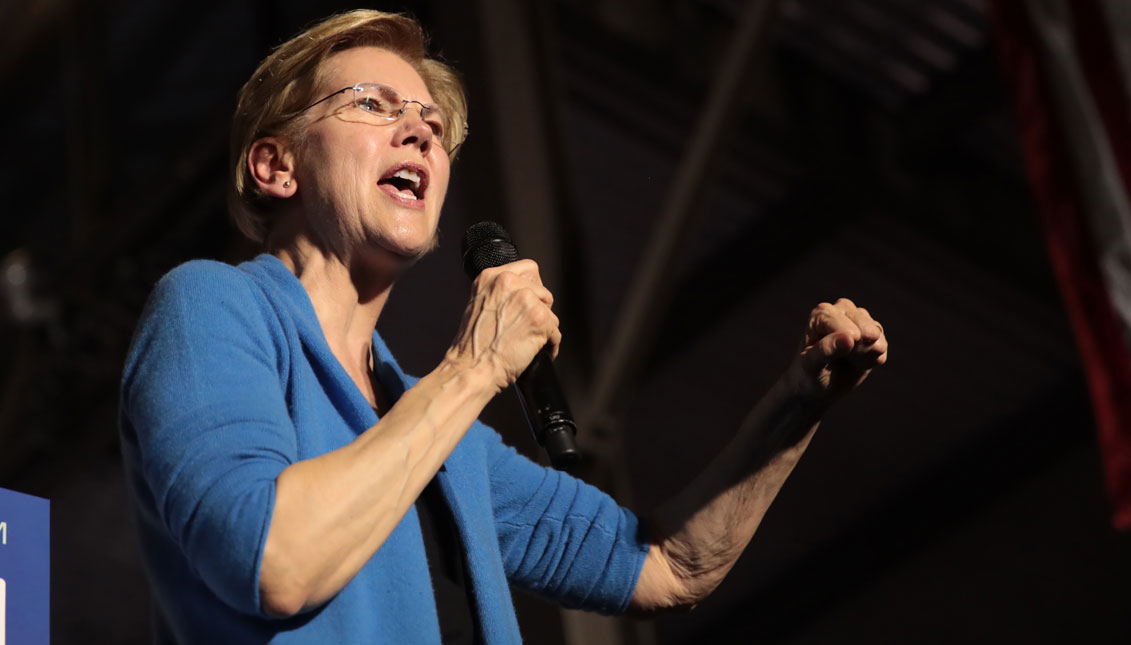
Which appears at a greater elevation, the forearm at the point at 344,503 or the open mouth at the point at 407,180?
the open mouth at the point at 407,180

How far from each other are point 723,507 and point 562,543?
194 millimetres

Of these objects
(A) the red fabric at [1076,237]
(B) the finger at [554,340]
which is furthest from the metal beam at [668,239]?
(B) the finger at [554,340]

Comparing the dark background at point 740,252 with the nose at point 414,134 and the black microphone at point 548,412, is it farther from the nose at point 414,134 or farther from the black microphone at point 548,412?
the black microphone at point 548,412

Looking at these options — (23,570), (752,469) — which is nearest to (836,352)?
(752,469)

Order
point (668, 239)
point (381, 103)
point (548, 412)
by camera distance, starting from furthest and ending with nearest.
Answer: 1. point (668, 239)
2. point (381, 103)
3. point (548, 412)

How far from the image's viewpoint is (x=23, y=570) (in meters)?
1.33

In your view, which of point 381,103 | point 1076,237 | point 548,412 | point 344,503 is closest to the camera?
point 344,503

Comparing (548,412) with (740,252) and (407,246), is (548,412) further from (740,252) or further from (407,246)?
(740,252)

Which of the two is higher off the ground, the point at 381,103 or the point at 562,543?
the point at 381,103

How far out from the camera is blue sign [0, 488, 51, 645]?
1.30m

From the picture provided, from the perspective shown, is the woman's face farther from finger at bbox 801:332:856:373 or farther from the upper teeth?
finger at bbox 801:332:856:373

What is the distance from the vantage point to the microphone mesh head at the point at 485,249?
161 centimetres

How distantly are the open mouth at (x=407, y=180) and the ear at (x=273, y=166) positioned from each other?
11cm

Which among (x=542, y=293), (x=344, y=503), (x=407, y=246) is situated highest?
(x=407, y=246)
